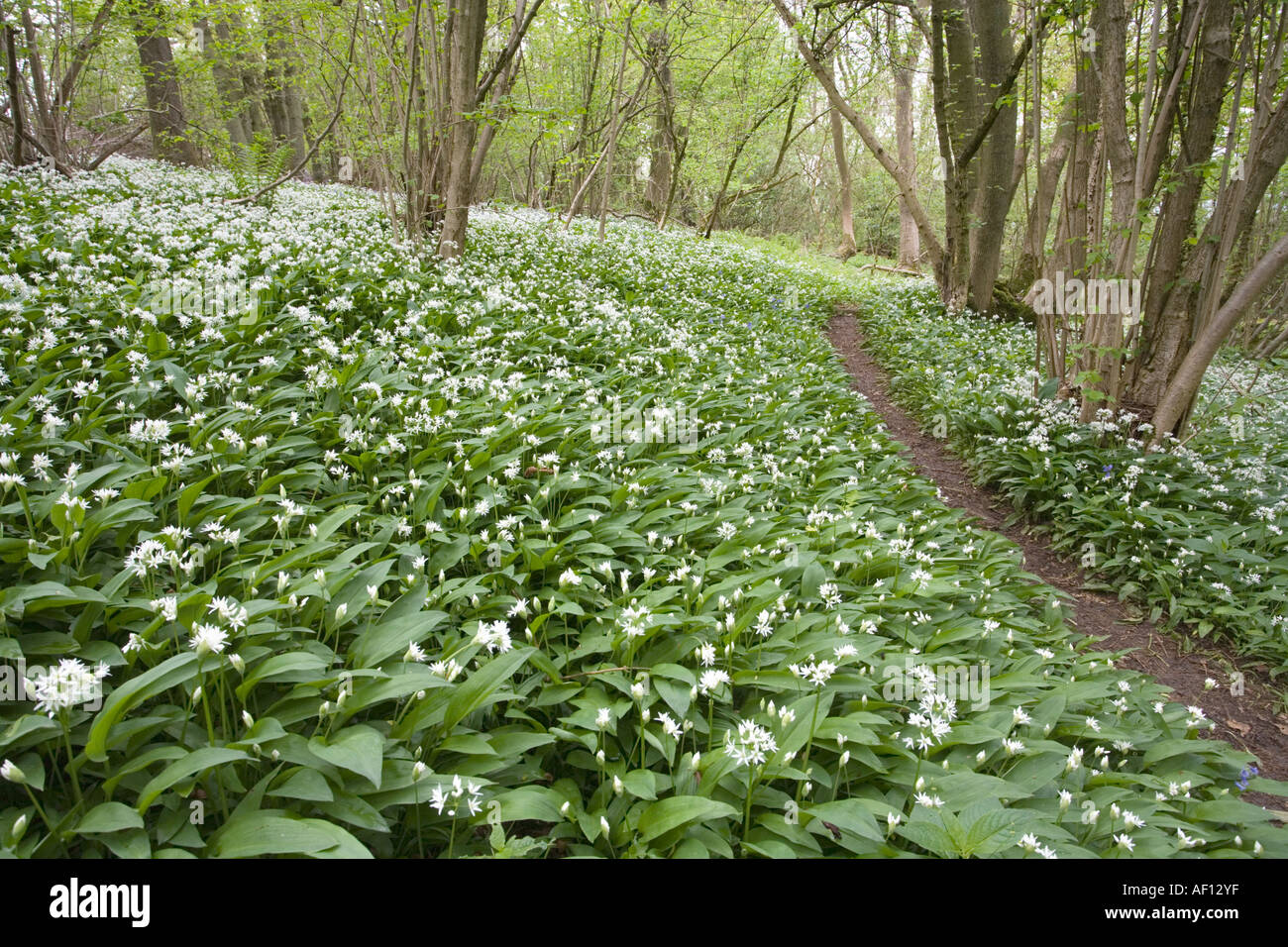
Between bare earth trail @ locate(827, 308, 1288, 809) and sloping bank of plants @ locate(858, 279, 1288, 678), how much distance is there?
13 centimetres

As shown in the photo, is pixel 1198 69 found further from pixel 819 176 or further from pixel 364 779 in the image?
pixel 819 176

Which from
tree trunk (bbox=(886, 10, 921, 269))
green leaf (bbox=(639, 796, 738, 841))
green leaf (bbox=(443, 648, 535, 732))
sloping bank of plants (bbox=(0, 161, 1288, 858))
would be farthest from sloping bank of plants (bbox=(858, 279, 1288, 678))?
tree trunk (bbox=(886, 10, 921, 269))

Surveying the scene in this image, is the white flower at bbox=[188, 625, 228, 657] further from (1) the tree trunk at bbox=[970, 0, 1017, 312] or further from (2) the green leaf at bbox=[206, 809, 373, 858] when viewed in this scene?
(1) the tree trunk at bbox=[970, 0, 1017, 312]

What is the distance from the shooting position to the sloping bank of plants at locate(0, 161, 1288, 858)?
168 cm

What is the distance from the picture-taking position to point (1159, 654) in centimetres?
378

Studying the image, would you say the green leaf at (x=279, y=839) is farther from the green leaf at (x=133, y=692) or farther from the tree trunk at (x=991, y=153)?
the tree trunk at (x=991, y=153)

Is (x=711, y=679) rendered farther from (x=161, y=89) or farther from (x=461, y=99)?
(x=161, y=89)

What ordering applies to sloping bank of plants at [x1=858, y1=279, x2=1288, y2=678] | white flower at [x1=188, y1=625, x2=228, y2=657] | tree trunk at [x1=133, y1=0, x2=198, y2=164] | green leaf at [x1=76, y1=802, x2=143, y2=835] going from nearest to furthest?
green leaf at [x1=76, y1=802, x2=143, y2=835], white flower at [x1=188, y1=625, x2=228, y2=657], sloping bank of plants at [x1=858, y1=279, x2=1288, y2=678], tree trunk at [x1=133, y1=0, x2=198, y2=164]

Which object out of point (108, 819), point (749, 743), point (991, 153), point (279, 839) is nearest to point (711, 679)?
point (749, 743)

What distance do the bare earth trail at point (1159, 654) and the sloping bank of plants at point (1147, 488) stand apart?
13cm

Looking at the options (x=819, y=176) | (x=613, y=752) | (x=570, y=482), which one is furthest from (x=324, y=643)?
(x=819, y=176)

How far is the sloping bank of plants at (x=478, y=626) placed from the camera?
1.68 m

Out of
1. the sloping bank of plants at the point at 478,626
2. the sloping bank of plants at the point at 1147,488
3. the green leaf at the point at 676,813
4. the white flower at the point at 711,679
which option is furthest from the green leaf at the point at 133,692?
the sloping bank of plants at the point at 1147,488

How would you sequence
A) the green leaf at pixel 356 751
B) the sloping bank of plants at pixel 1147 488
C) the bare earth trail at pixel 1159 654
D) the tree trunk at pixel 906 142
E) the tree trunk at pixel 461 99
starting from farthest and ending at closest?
the tree trunk at pixel 906 142, the tree trunk at pixel 461 99, the sloping bank of plants at pixel 1147 488, the bare earth trail at pixel 1159 654, the green leaf at pixel 356 751
